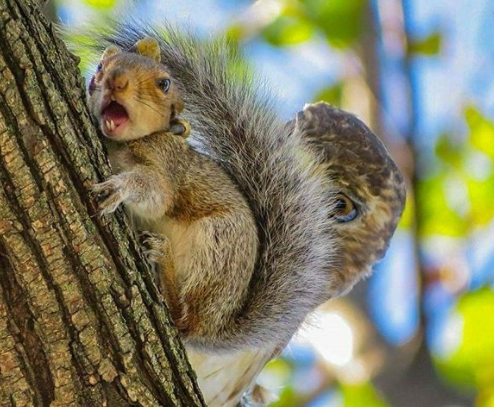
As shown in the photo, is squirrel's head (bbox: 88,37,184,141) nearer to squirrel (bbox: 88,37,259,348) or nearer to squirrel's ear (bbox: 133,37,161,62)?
squirrel (bbox: 88,37,259,348)

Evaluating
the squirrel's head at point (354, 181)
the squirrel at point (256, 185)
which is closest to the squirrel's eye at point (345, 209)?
the squirrel's head at point (354, 181)

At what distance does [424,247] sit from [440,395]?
30.7 inches

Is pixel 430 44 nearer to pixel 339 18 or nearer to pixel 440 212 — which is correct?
pixel 339 18

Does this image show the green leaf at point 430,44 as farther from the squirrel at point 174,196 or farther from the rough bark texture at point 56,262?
the rough bark texture at point 56,262

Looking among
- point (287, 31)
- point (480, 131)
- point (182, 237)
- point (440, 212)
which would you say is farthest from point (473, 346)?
point (182, 237)

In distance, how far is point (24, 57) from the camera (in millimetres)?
2145

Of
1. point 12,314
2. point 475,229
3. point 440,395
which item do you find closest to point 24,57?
point 12,314

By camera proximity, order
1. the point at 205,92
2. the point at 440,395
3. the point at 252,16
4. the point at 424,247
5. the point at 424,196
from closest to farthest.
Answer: the point at 205,92
the point at 440,395
the point at 424,247
the point at 424,196
the point at 252,16

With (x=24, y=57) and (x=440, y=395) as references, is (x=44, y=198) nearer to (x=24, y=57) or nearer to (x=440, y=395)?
(x=24, y=57)

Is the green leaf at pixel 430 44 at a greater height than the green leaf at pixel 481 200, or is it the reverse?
the green leaf at pixel 430 44

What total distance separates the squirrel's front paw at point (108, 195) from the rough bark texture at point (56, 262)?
20 mm

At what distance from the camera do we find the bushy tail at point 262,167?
3137mm

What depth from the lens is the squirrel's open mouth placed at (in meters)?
2.57

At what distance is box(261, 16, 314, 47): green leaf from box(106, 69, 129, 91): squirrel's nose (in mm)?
3137
